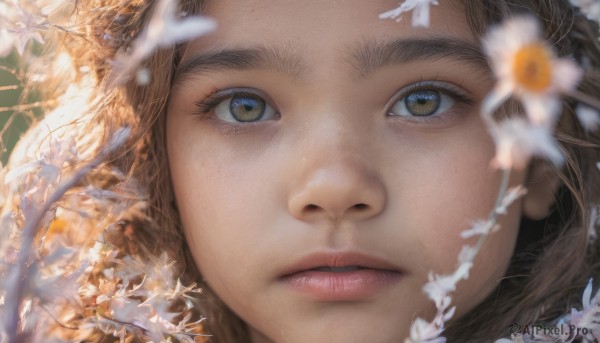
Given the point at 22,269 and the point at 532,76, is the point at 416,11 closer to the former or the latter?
the point at 532,76

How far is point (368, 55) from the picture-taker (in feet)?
4.21

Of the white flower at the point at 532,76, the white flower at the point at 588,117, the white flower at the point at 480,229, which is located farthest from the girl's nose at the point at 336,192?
the white flower at the point at 588,117

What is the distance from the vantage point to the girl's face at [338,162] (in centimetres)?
128

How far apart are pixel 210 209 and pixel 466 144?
0.38 metres

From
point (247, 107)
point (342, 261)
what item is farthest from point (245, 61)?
point (342, 261)

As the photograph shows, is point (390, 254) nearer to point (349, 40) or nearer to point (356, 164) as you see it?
point (356, 164)

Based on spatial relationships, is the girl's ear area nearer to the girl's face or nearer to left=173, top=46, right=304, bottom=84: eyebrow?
the girl's face

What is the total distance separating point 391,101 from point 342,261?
0.23 m

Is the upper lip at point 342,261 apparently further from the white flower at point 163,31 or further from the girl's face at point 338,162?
the white flower at point 163,31

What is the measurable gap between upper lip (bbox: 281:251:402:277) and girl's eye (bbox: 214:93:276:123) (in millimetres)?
222

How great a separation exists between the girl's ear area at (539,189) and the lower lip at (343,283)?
0.98ft

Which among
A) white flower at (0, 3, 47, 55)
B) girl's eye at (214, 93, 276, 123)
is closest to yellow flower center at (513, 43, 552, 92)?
girl's eye at (214, 93, 276, 123)

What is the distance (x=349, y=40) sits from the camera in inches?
50.3

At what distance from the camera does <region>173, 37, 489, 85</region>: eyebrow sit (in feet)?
4.22
